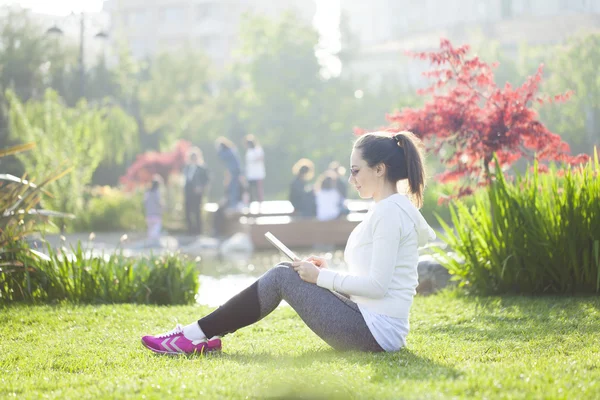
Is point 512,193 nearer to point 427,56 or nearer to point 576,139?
point 427,56

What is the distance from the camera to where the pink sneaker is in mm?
4949

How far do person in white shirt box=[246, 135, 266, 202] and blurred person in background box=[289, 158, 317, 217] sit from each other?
6.52ft

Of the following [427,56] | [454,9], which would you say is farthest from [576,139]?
[454,9]

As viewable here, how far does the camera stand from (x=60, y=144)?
2070cm

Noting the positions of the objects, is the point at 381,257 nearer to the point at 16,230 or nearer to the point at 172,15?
the point at 16,230

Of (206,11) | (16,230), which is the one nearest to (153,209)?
(16,230)

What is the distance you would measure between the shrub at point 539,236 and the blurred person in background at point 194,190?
1223 cm

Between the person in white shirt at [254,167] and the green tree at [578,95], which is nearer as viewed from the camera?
the person in white shirt at [254,167]

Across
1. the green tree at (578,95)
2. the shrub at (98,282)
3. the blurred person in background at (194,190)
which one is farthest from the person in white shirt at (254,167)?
the green tree at (578,95)

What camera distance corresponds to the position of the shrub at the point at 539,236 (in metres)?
7.24

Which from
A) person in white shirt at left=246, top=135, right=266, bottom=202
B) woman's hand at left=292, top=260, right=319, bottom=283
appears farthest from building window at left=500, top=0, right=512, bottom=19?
woman's hand at left=292, top=260, right=319, bottom=283

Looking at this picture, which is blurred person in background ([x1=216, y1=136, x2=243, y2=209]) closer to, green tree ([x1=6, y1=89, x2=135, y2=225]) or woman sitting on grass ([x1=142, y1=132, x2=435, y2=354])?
green tree ([x1=6, y1=89, x2=135, y2=225])

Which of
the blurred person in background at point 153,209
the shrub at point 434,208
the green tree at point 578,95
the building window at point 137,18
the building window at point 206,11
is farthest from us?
the building window at point 137,18

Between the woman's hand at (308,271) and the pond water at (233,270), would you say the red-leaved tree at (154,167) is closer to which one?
the pond water at (233,270)
